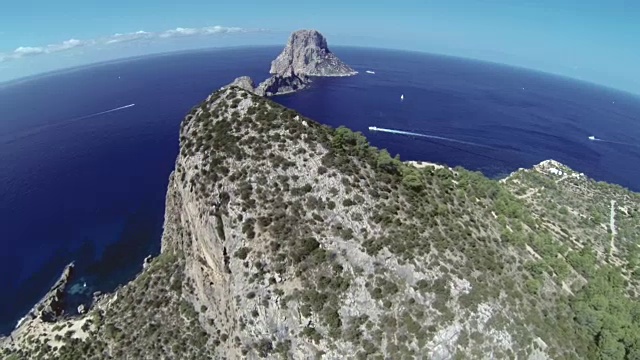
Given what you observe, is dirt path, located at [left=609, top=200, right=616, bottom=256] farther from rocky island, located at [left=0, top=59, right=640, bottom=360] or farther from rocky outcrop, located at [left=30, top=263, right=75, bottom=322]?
rocky outcrop, located at [left=30, top=263, right=75, bottom=322]

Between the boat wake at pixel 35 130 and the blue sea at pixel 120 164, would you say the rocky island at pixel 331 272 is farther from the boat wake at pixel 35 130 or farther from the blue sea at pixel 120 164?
the boat wake at pixel 35 130

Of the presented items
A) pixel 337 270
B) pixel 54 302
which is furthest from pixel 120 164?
pixel 337 270

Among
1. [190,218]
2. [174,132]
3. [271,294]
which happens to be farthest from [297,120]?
[174,132]

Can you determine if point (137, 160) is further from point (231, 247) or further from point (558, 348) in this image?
point (558, 348)

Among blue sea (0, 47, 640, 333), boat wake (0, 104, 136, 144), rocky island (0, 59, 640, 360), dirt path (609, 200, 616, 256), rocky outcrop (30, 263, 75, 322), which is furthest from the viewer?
boat wake (0, 104, 136, 144)

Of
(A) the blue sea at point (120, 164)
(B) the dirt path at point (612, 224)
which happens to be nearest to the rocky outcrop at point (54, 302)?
(A) the blue sea at point (120, 164)

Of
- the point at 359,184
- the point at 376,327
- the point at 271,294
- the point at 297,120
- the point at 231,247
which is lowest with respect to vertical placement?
the point at 376,327

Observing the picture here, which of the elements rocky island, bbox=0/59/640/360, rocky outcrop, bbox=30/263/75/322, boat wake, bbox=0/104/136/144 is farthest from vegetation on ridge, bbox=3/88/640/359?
boat wake, bbox=0/104/136/144
